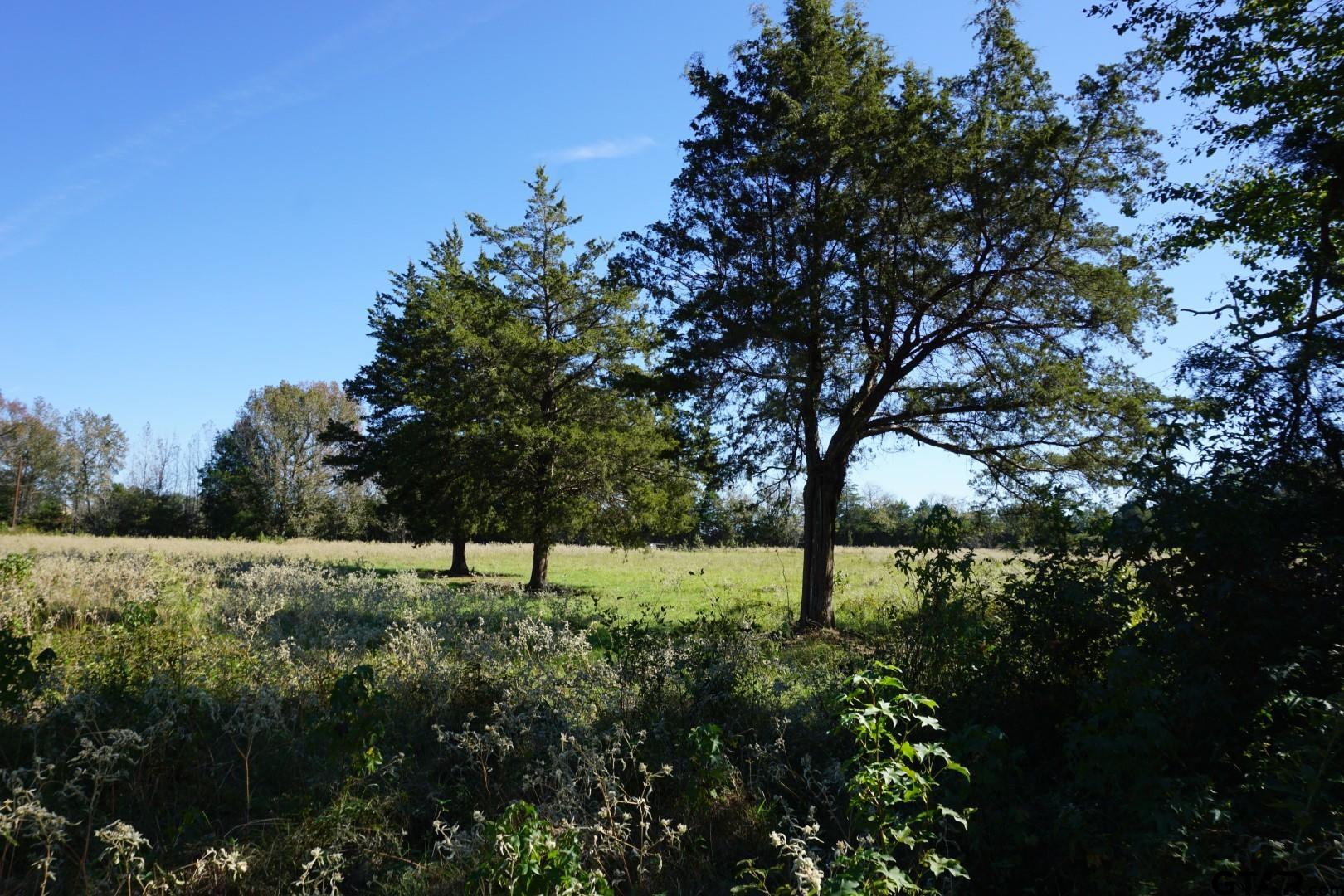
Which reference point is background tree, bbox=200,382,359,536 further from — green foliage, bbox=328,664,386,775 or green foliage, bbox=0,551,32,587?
green foliage, bbox=328,664,386,775

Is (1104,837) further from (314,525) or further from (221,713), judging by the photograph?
(314,525)

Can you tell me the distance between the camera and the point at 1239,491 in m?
4.85

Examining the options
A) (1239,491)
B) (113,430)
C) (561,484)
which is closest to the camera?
(1239,491)

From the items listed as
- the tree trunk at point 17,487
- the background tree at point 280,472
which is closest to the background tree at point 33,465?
the tree trunk at point 17,487

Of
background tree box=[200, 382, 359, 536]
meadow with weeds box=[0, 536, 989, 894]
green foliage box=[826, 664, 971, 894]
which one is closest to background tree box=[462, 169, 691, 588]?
meadow with weeds box=[0, 536, 989, 894]

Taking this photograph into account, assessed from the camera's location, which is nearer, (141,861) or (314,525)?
(141,861)

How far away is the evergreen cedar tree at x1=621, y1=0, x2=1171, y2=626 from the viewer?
11664 mm

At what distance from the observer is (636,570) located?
92.5ft

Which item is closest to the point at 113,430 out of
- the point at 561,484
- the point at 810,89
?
the point at 561,484

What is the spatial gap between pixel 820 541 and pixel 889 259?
521cm

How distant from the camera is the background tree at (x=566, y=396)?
19438mm

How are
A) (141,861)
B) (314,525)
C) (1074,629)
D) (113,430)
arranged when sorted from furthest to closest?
1. (113,430)
2. (314,525)
3. (1074,629)
4. (141,861)

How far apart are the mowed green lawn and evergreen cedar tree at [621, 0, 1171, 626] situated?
2842 millimetres

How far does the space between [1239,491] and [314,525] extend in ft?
184
